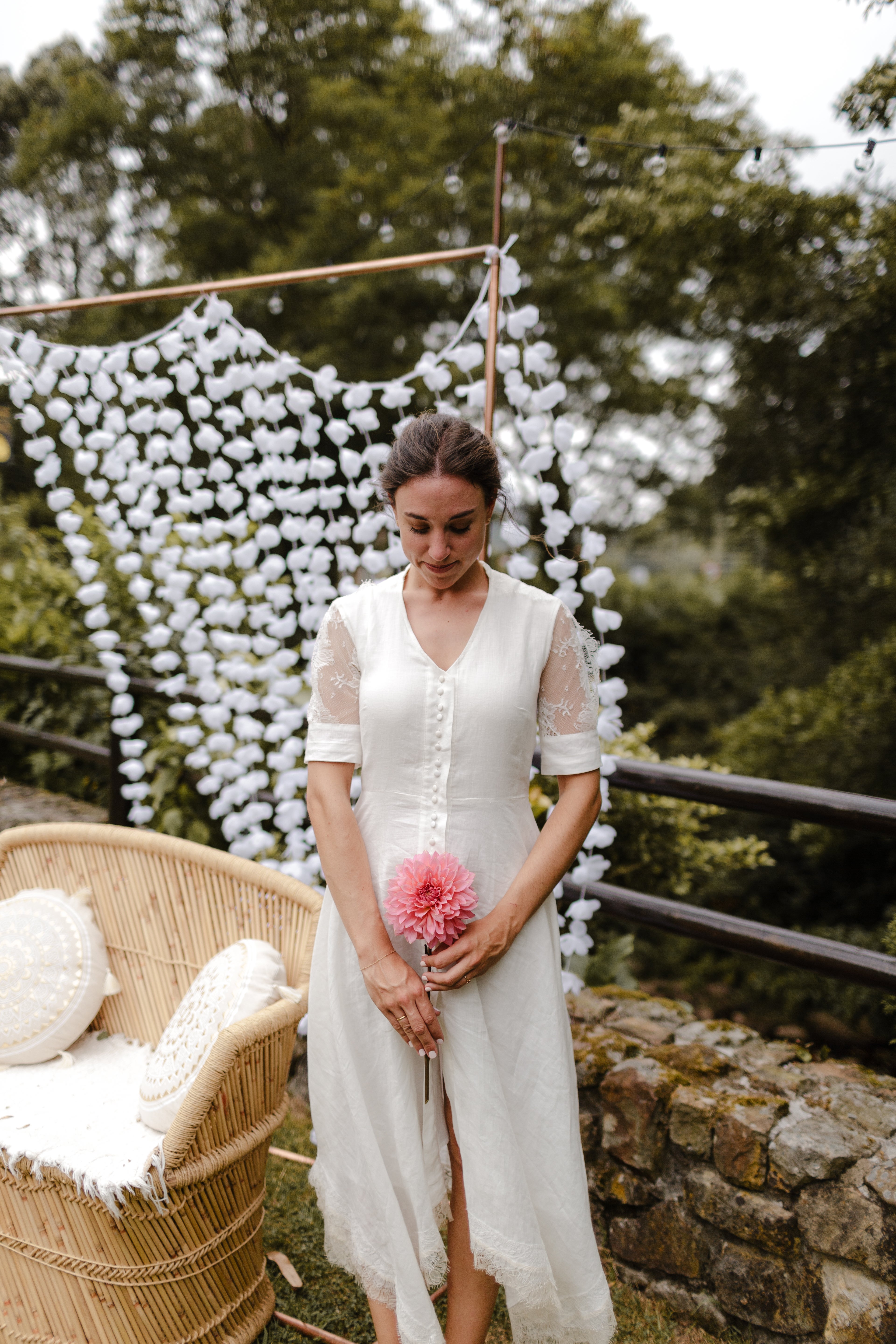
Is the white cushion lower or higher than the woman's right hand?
lower

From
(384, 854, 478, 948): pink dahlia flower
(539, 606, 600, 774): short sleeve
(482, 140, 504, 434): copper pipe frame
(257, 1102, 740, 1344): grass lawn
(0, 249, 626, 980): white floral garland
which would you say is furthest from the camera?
(0, 249, 626, 980): white floral garland

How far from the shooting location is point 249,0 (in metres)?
6.82

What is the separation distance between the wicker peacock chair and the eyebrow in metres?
0.89

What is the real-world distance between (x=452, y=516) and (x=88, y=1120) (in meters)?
1.34

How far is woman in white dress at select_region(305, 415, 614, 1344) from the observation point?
4.66 ft

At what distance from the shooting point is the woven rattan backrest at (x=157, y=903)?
2.00 meters

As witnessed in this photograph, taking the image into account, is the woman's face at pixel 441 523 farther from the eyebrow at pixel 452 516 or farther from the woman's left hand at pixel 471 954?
the woman's left hand at pixel 471 954

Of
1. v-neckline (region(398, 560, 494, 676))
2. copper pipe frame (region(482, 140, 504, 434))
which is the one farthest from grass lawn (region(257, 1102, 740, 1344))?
copper pipe frame (region(482, 140, 504, 434))

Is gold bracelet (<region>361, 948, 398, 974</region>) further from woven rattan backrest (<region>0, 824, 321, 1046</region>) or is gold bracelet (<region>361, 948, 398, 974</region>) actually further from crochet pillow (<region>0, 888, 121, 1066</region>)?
crochet pillow (<region>0, 888, 121, 1066</region>)

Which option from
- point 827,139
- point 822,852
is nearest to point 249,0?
point 827,139

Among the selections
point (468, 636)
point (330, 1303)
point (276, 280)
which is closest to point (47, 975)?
point (330, 1303)

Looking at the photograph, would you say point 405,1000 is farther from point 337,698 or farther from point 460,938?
point 337,698

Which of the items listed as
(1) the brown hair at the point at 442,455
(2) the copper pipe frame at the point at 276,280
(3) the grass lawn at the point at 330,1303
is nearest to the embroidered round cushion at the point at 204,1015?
(3) the grass lawn at the point at 330,1303

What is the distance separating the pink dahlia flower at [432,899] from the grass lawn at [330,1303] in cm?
105
